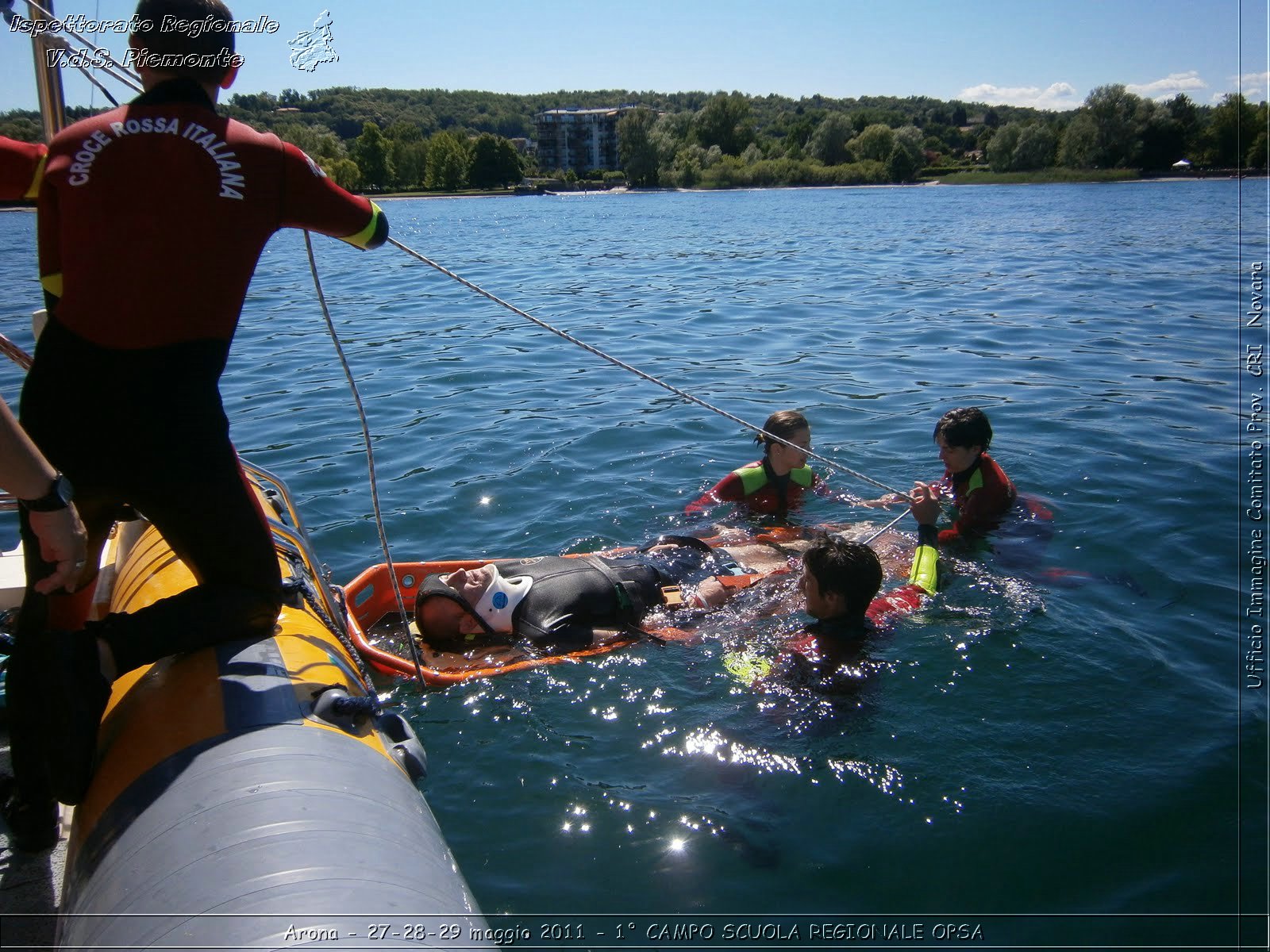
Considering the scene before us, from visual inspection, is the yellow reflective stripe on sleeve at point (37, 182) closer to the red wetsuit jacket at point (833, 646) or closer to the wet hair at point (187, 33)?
the wet hair at point (187, 33)

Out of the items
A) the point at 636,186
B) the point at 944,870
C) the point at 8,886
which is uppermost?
the point at 636,186

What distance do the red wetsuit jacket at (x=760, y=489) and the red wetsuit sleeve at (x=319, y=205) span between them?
383cm

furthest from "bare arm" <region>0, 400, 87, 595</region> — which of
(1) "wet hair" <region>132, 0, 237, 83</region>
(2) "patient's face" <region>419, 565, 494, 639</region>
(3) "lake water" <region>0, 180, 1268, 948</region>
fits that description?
(2) "patient's face" <region>419, 565, 494, 639</region>

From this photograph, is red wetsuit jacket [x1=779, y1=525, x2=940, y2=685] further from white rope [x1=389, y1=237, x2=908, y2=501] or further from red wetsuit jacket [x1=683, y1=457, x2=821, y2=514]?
red wetsuit jacket [x1=683, y1=457, x2=821, y2=514]

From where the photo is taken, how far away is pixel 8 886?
2.58m

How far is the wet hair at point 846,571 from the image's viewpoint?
171 inches

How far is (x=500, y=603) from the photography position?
4.50 metres

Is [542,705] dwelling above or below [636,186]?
below

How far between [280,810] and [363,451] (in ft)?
19.7

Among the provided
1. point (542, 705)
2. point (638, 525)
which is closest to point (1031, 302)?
point (638, 525)

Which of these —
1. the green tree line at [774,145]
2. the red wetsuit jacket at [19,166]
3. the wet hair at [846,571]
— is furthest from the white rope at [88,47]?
the green tree line at [774,145]

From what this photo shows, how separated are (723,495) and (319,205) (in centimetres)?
413

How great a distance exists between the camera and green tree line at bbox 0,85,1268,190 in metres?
64.1

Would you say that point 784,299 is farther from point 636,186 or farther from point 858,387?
point 636,186
